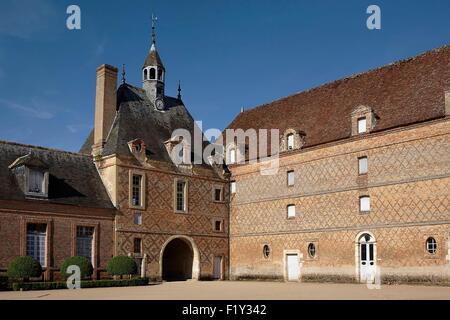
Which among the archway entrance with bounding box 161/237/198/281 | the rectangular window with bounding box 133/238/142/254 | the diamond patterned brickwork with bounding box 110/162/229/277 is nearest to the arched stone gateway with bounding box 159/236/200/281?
the archway entrance with bounding box 161/237/198/281

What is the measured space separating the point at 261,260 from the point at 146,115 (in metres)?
11.5

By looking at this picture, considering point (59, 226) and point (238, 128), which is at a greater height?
point (238, 128)

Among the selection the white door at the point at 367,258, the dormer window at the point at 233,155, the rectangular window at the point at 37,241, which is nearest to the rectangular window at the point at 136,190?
the rectangular window at the point at 37,241

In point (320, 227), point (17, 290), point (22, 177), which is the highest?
point (22, 177)

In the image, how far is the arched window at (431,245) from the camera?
1062 inches

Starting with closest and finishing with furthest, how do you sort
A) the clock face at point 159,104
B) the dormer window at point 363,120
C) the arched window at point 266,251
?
the dormer window at point 363,120 < the arched window at point 266,251 < the clock face at point 159,104

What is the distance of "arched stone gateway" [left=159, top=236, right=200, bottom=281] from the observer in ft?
116

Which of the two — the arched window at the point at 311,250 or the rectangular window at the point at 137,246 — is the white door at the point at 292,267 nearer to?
the arched window at the point at 311,250

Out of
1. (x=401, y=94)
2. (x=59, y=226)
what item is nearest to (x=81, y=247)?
(x=59, y=226)

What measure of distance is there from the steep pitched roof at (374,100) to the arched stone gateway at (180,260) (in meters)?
9.29

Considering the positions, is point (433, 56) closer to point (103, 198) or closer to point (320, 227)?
point (320, 227)

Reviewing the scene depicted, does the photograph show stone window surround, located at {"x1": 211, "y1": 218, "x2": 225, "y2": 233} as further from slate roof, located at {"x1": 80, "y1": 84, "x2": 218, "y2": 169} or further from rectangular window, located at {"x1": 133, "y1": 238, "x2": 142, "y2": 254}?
rectangular window, located at {"x1": 133, "y1": 238, "x2": 142, "y2": 254}

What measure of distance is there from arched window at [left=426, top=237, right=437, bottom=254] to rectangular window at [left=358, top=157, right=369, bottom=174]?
4.99 meters

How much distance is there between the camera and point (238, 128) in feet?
134
